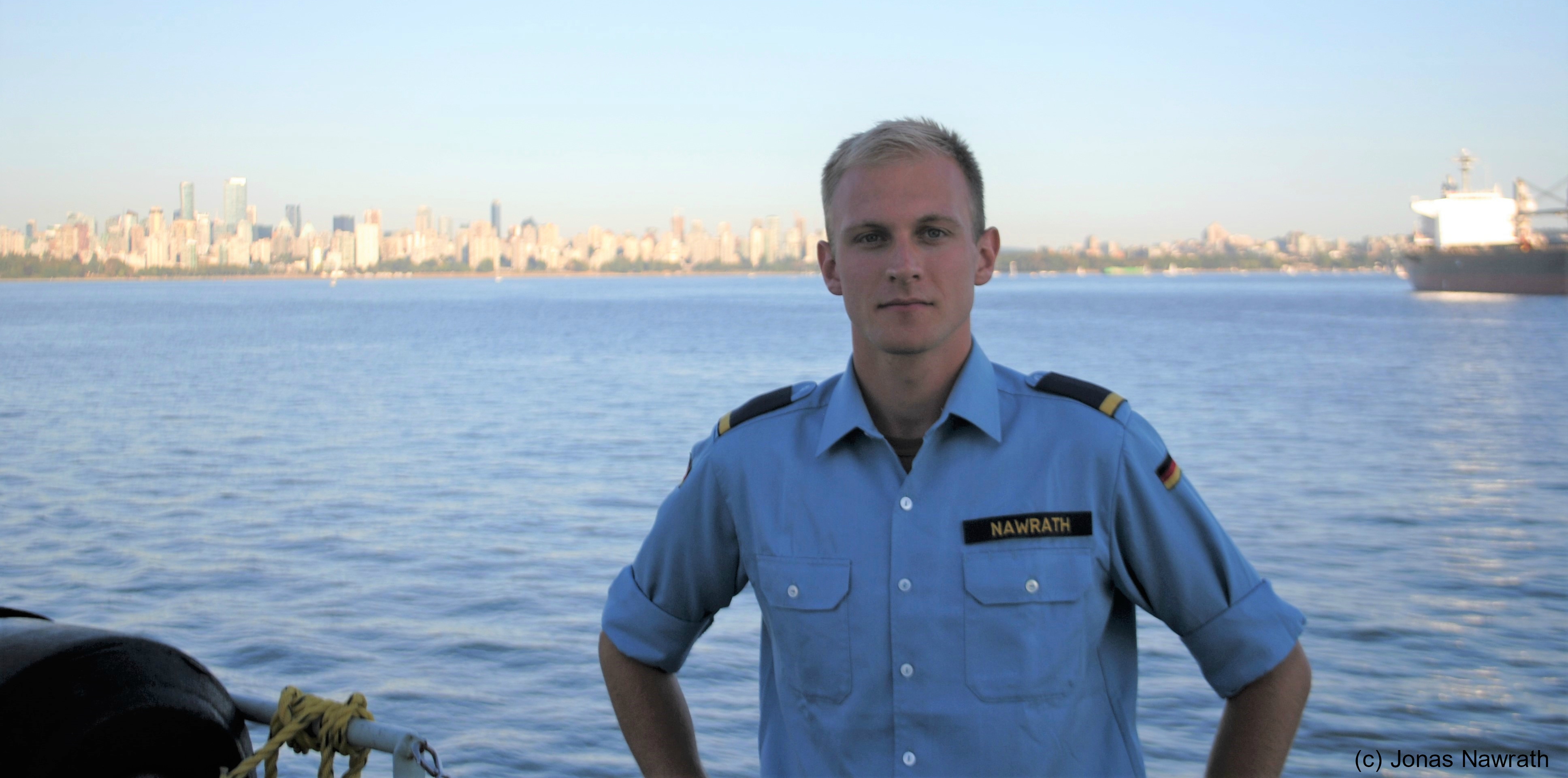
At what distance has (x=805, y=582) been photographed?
2.07m

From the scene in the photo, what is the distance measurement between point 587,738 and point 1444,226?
100867mm

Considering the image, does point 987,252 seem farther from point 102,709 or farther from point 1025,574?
point 102,709

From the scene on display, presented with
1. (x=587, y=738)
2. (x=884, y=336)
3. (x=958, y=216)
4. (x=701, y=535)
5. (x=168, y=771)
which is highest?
(x=958, y=216)

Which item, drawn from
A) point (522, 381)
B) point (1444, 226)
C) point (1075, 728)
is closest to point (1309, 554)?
point (1075, 728)

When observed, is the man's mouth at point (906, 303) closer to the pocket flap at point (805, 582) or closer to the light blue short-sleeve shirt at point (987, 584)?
the light blue short-sleeve shirt at point (987, 584)

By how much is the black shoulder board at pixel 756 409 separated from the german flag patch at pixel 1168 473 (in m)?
0.63

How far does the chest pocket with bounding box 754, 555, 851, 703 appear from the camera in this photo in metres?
2.05

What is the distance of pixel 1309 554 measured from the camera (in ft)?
39.7

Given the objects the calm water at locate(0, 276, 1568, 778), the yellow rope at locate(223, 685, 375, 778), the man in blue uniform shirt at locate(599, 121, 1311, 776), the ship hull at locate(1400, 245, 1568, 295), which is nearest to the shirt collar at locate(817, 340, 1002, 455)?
the man in blue uniform shirt at locate(599, 121, 1311, 776)

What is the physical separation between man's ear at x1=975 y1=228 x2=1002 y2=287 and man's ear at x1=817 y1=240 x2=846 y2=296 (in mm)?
10

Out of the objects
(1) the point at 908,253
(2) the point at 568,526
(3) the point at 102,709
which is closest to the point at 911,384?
(1) the point at 908,253

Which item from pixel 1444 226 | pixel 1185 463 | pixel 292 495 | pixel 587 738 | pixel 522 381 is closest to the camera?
pixel 587 738

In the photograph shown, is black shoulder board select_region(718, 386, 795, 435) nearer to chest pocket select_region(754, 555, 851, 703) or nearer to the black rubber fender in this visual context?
chest pocket select_region(754, 555, 851, 703)

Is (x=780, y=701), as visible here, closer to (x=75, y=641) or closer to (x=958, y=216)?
(x=958, y=216)
